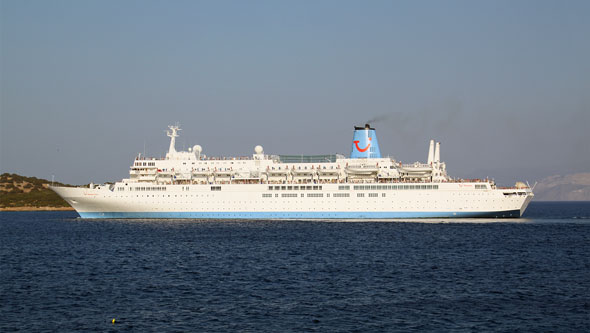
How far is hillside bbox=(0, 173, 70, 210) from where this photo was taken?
128 metres

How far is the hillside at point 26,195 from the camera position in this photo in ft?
419

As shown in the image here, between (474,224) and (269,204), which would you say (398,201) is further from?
(269,204)

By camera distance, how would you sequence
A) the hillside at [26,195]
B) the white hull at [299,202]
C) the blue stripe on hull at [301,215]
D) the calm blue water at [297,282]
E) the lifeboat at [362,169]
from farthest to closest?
1. the hillside at [26,195]
2. the lifeboat at [362,169]
3. the blue stripe on hull at [301,215]
4. the white hull at [299,202]
5. the calm blue water at [297,282]

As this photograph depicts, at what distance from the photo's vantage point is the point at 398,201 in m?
64.7

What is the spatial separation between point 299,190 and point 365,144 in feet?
35.9

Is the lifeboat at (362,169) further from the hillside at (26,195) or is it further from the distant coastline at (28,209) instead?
the hillside at (26,195)

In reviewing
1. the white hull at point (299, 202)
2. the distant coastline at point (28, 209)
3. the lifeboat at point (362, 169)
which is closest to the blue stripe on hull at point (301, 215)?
the white hull at point (299, 202)

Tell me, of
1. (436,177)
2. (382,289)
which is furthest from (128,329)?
(436,177)

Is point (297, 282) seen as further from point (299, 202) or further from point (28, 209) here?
point (28, 209)

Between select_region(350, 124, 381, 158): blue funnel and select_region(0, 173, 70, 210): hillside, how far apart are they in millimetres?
79467

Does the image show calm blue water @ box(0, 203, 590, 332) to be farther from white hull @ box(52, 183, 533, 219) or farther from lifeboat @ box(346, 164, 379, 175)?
lifeboat @ box(346, 164, 379, 175)

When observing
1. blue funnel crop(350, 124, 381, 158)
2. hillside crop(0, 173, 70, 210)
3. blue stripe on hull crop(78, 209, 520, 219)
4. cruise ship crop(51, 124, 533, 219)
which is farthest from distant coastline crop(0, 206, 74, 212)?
blue funnel crop(350, 124, 381, 158)

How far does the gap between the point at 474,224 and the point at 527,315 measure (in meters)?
39.9

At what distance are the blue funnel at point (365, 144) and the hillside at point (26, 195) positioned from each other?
261 ft
